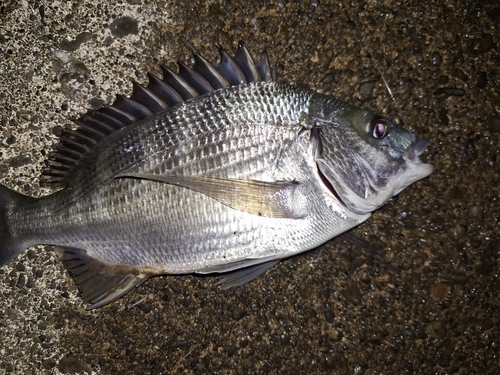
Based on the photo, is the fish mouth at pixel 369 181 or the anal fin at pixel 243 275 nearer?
the fish mouth at pixel 369 181

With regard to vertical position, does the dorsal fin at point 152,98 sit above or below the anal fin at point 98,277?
above

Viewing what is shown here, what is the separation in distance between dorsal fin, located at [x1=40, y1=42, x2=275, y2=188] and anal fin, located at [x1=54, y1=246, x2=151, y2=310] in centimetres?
41

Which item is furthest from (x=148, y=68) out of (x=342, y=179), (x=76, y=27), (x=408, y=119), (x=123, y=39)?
(x=408, y=119)

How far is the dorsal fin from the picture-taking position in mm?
2059

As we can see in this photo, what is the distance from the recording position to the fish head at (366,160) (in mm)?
1855

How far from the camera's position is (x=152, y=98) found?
2.10m

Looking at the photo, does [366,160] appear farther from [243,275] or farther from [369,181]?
[243,275]

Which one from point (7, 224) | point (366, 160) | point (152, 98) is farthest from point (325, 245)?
point (7, 224)

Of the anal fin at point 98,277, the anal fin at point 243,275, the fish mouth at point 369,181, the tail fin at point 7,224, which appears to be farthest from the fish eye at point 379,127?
the tail fin at point 7,224

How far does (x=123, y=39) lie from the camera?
2.40 metres

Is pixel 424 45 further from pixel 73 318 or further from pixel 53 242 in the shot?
pixel 73 318

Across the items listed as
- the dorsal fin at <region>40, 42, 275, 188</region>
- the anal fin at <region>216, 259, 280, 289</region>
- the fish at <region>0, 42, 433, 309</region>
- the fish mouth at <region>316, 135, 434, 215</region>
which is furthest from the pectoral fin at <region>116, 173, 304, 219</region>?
the dorsal fin at <region>40, 42, 275, 188</region>

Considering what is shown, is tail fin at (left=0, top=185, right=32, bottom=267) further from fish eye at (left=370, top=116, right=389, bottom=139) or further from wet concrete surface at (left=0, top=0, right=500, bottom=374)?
fish eye at (left=370, top=116, right=389, bottom=139)

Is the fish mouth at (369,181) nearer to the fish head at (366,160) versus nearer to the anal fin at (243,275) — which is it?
the fish head at (366,160)
